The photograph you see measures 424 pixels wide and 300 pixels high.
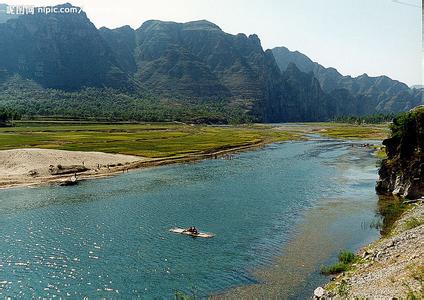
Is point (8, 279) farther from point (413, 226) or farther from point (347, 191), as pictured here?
point (347, 191)

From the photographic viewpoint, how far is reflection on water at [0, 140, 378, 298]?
4075cm

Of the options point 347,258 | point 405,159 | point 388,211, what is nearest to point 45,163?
point 388,211

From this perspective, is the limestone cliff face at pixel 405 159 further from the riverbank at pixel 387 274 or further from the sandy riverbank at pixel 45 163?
the sandy riverbank at pixel 45 163

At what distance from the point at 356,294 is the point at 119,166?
93195 millimetres

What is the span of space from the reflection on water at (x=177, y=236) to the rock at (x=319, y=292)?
2119mm

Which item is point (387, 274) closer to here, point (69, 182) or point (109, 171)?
point (69, 182)

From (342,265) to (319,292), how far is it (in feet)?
25.5

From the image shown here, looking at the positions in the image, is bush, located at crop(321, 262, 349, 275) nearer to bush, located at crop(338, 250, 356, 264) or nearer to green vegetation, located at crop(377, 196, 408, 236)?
bush, located at crop(338, 250, 356, 264)

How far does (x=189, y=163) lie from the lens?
416 feet

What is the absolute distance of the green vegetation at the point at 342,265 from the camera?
137 feet

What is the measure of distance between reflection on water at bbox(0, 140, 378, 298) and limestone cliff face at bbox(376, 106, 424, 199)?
511 centimetres

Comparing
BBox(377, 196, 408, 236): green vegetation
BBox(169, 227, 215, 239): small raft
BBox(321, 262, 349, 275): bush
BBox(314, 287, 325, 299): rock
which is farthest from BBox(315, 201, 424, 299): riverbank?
BBox(169, 227, 215, 239): small raft

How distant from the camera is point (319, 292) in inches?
1400

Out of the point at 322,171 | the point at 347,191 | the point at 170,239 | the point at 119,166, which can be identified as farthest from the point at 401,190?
the point at 119,166
